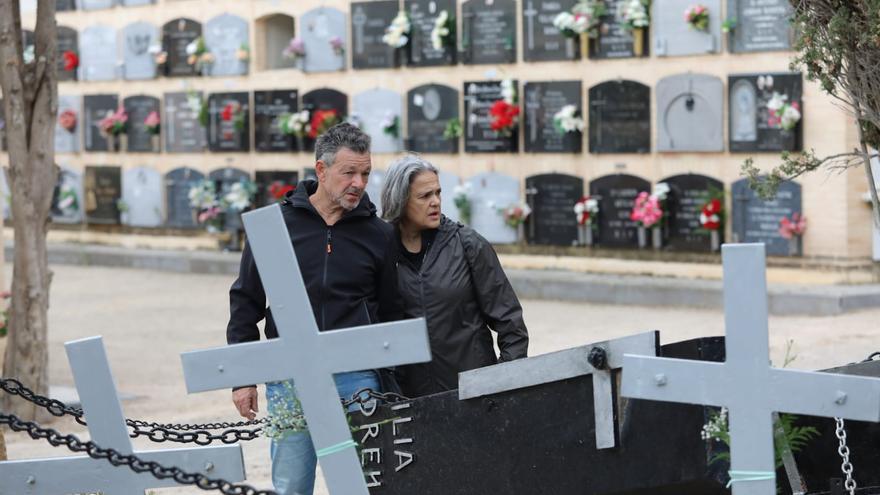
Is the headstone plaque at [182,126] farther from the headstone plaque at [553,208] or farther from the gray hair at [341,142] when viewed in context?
the gray hair at [341,142]

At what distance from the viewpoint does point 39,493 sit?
383cm

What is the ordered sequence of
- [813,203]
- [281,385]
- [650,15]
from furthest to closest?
[650,15]
[813,203]
[281,385]

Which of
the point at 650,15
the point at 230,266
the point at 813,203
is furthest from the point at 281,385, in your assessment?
the point at 230,266

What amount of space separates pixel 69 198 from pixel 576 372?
15197 millimetres

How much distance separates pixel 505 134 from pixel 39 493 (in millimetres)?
10599

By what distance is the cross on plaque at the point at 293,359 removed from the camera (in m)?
3.54

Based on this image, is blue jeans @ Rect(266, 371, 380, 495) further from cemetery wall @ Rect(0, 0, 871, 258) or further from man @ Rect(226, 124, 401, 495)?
cemetery wall @ Rect(0, 0, 871, 258)

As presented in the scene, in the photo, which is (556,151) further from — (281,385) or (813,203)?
(281,385)

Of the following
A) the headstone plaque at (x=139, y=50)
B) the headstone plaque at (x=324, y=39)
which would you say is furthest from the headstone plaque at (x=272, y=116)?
the headstone plaque at (x=139, y=50)

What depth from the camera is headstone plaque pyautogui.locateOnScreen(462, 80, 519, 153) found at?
564 inches

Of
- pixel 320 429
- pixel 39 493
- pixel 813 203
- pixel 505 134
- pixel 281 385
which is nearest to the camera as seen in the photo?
pixel 320 429

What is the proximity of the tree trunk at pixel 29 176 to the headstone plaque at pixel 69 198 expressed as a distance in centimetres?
941

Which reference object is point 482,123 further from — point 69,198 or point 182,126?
point 69,198

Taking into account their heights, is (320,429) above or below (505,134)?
below
